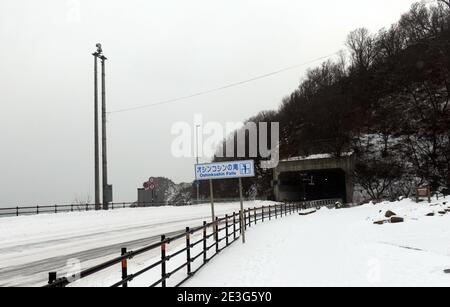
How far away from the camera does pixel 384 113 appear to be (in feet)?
274

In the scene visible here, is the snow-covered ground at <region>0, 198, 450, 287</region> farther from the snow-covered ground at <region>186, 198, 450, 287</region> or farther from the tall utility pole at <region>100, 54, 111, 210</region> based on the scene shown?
the tall utility pole at <region>100, 54, 111, 210</region>

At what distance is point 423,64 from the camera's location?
290 feet

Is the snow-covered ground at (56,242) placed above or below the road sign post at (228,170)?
below

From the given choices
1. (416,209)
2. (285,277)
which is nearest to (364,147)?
(416,209)

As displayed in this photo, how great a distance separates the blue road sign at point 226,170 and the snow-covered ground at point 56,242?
12.3 ft

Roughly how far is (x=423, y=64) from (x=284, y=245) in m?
83.7

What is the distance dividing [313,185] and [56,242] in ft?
236

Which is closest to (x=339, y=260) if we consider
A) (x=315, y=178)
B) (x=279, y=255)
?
(x=279, y=255)

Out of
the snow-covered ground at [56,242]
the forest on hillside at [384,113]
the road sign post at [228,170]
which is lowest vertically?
the snow-covered ground at [56,242]

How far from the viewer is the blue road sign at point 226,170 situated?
17.6 m

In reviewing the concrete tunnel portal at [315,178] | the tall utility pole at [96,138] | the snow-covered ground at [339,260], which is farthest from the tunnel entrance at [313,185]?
the snow-covered ground at [339,260]

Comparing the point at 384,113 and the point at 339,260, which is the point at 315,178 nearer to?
the point at 384,113

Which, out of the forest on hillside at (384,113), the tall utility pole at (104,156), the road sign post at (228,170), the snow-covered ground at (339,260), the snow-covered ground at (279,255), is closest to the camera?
the snow-covered ground at (339,260)

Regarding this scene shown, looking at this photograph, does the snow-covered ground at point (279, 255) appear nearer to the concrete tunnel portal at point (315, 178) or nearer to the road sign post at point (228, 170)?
the road sign post at point (228, 170)
